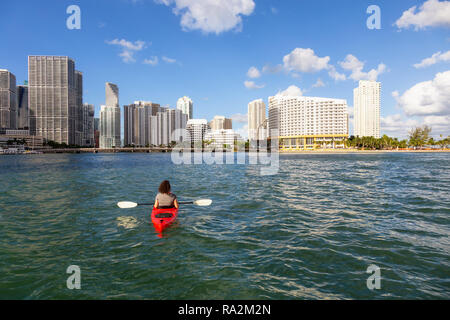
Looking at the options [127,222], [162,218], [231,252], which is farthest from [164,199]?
[231,252]

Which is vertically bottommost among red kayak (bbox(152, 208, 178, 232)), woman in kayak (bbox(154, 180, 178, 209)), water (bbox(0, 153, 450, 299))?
water (bbox(0, 153, 450, 299))

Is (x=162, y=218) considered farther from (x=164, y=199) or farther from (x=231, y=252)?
(x=231, y=252)

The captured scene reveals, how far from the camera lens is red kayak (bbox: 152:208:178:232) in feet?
31.5

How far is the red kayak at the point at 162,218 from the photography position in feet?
31.5

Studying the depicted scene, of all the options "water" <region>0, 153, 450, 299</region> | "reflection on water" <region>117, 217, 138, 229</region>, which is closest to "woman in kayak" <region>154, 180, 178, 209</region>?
"water" <region>0, 153, 450, 299</region>

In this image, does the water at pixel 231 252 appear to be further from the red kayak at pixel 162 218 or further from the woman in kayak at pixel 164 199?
the woman in kayak at pixel 164 199

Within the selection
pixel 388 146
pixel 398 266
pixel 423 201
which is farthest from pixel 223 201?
pixel 388 146

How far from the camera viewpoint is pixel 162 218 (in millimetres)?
9695

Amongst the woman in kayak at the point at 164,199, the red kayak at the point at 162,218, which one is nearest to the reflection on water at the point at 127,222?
the red kayak at the point at 162,218

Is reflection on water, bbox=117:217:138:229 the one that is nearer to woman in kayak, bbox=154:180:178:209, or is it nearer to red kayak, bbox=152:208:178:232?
red kayak, bbox=152:208:178:232

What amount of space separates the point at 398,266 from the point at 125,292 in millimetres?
7182

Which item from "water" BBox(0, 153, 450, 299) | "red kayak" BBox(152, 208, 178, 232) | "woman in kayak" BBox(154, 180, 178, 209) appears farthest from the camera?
"woman in kayak" BBox(154, 180, 178, 209)
